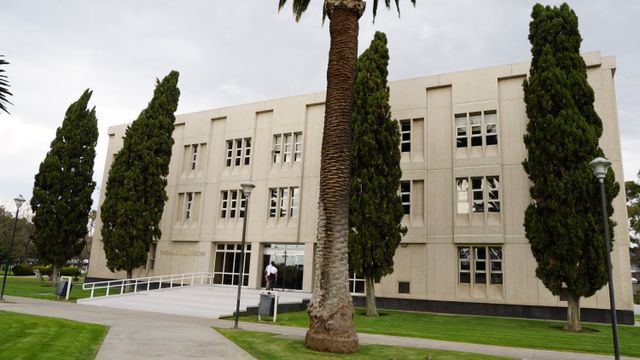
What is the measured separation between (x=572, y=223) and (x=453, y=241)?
24.5ft

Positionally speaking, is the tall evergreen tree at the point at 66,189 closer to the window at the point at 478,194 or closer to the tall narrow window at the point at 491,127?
the window at the point at 478,194

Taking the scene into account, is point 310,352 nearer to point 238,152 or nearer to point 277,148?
point 277,148

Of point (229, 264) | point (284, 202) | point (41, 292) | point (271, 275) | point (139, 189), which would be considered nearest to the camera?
point (41, 292)

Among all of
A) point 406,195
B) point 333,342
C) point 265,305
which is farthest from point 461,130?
point 333,342

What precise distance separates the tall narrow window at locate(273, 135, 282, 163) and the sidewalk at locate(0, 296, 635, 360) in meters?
15.2

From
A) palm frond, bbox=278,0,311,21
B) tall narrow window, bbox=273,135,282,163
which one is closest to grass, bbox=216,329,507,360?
palm frond, bbox=278,0,311,21

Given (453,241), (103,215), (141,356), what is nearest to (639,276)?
(453,241)

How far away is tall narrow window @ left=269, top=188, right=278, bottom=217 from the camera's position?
1174 inches

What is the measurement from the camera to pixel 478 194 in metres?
24.1

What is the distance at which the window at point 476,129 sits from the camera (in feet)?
80.1

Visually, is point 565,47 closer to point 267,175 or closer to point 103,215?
point 267,175

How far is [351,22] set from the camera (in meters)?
12.9

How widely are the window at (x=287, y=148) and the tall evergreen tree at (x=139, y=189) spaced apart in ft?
23.1

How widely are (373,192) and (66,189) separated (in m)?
23.2
